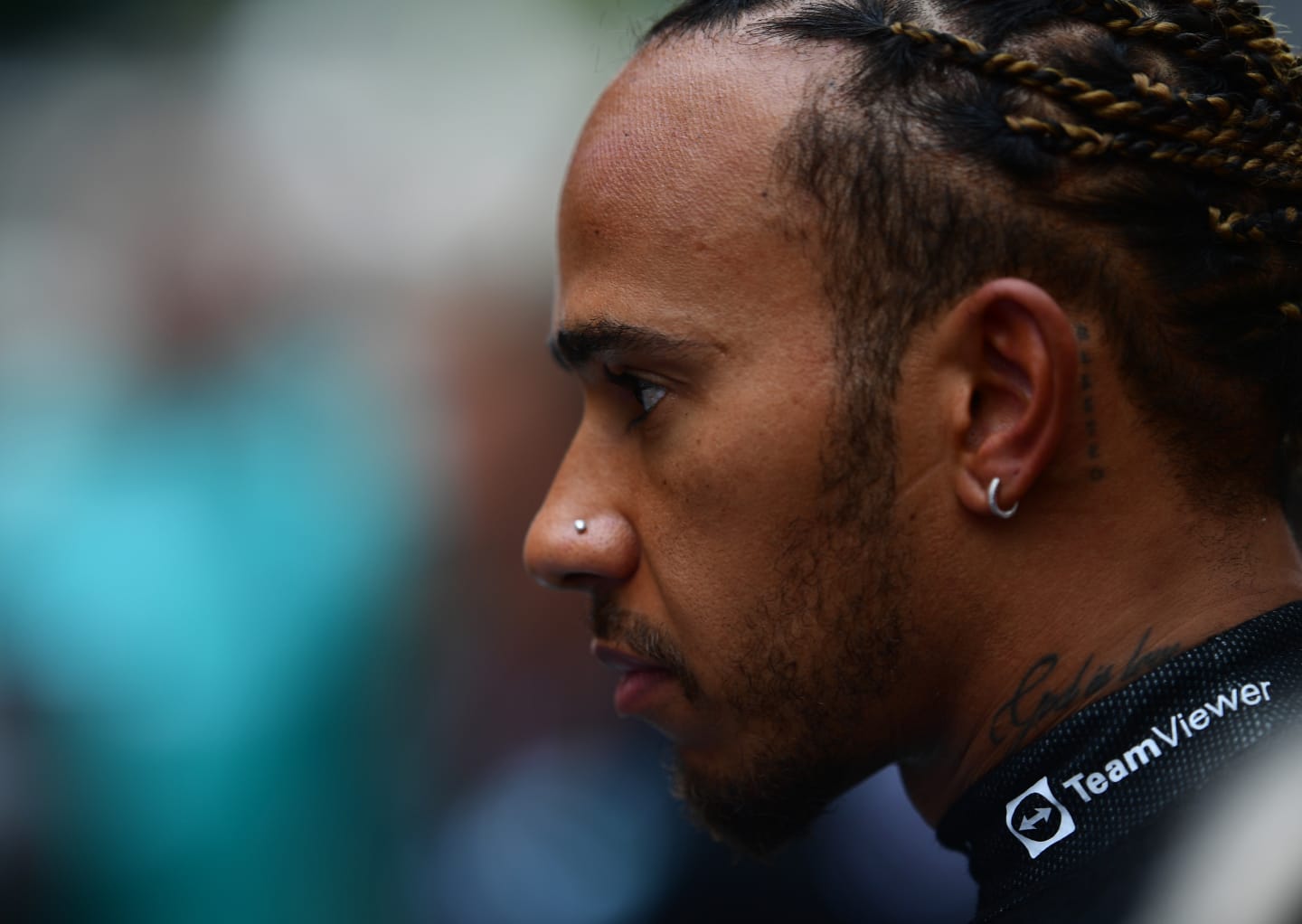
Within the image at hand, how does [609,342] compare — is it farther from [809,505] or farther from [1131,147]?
[1131,147]

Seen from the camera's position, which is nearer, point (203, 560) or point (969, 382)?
point (969, 382)

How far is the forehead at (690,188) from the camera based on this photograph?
6.68 ft

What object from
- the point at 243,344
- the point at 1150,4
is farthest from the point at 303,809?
the point at 1150,4

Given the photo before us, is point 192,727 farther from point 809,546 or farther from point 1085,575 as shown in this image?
point 1085,575

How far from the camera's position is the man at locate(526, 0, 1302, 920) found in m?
1.92

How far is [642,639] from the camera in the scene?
2197 millimetres

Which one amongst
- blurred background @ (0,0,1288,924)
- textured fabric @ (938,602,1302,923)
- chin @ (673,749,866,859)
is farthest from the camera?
blurred background @ (0,0,1288,924)

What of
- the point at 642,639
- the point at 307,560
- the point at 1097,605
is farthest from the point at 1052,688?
the point at 307,560

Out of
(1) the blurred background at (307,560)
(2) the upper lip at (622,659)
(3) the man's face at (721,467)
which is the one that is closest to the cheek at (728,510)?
(3) the man's face at (721,467)

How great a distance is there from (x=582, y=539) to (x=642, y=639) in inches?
7.9

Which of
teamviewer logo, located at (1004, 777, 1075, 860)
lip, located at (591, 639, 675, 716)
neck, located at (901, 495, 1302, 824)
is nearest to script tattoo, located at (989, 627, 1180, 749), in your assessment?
neck, located at (901, 495, 1302, 824)

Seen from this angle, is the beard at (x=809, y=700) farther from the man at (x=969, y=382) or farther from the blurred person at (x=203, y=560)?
the blurred person at (x=203, y=560)

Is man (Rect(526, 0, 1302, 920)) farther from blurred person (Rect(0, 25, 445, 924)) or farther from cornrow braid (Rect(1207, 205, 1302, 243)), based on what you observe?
blurred person (Rect(0, 25, 445, 924))

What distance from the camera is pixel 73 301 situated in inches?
205
